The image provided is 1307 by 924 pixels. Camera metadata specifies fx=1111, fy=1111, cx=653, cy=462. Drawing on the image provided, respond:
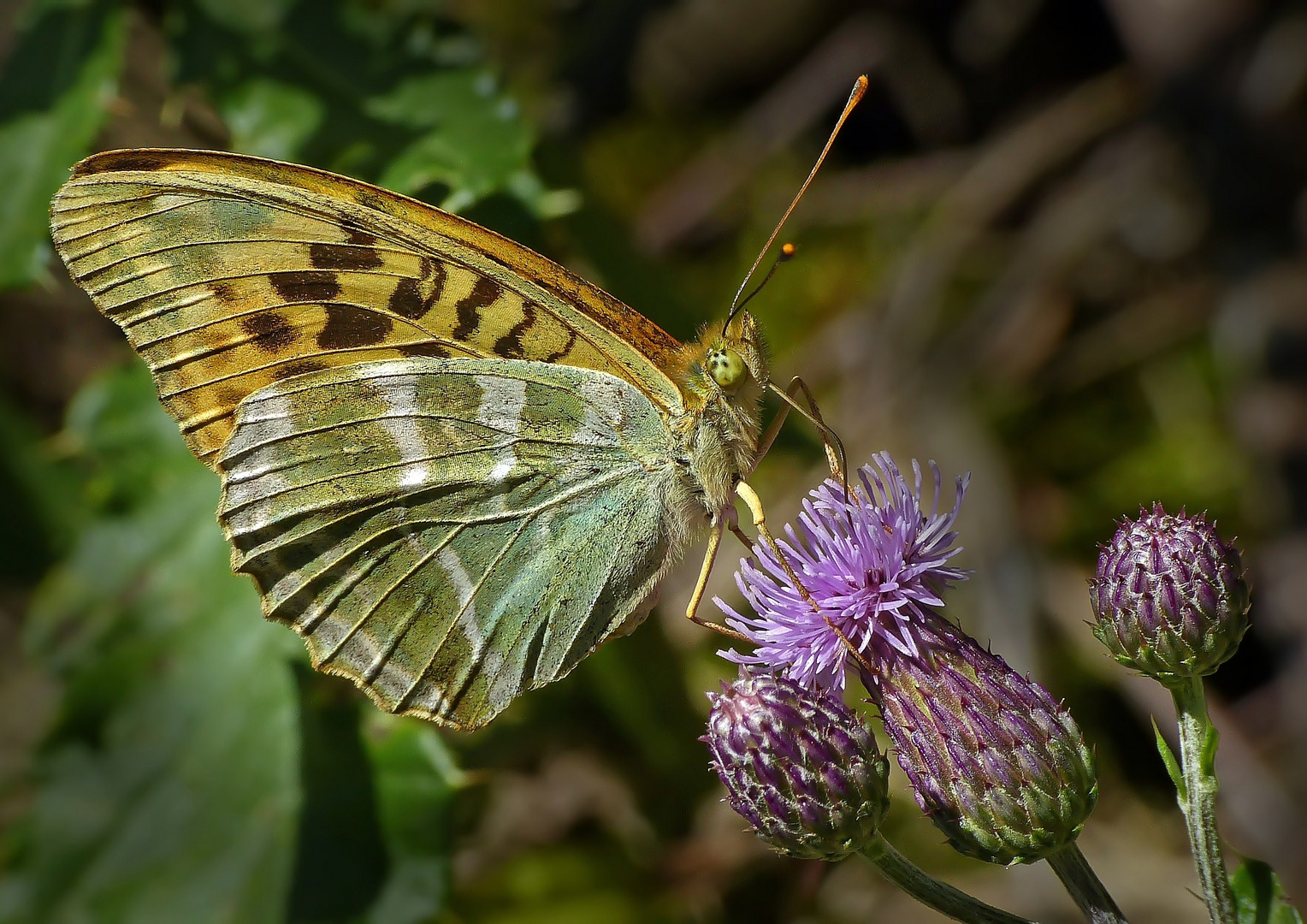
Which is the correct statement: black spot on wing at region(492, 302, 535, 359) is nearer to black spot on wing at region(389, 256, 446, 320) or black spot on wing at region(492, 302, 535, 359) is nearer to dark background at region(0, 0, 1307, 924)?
black spot on wing at region(389, 256, 446, 320)

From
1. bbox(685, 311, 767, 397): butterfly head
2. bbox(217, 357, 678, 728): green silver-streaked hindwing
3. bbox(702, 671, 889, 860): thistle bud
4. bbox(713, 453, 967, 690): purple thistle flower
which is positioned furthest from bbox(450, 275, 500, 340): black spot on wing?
bbox(702, 671, 889, 860): thistle bud

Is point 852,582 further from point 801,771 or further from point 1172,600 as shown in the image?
point 1172,600

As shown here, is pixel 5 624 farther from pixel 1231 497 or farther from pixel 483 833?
pixel 1231 497

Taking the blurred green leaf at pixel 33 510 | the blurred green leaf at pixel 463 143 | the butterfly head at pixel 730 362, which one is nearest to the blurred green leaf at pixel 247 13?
the blurred green leaf at pixel 463 143

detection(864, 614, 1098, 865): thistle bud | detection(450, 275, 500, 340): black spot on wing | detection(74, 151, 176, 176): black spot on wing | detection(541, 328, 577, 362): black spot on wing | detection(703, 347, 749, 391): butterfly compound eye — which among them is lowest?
detection(864, 614, 1098, 865): thistle bud

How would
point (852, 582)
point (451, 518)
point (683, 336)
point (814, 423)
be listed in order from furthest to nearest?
1. point (683, 336)
2. point (814, 423)
3. point (451, 518)
4. point (852, 582)

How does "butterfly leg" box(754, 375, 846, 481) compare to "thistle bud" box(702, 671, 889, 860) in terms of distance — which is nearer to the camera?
"thistle bud" box(702, 671, 889, 860)

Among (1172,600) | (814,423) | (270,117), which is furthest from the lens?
(270,117)

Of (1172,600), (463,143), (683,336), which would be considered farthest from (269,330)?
(1172,600)
